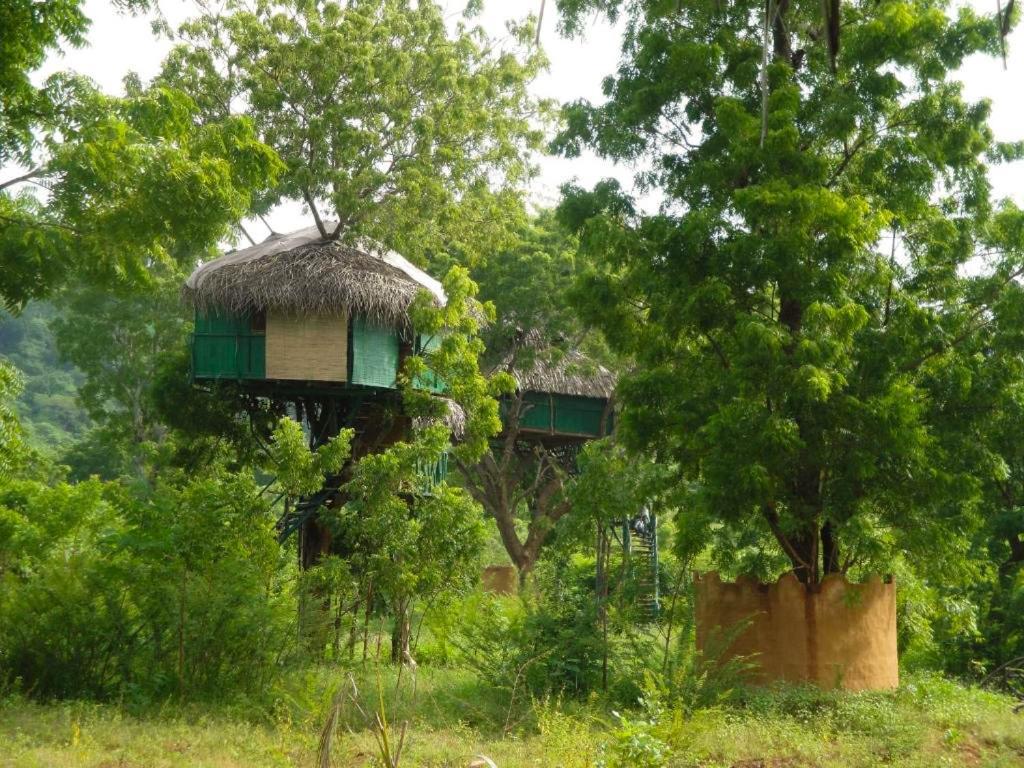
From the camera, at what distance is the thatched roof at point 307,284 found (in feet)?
53.1

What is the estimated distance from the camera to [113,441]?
1134 inches

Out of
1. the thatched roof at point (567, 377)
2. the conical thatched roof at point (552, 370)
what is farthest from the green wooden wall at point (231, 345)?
the thatched roof at point (567, 377)

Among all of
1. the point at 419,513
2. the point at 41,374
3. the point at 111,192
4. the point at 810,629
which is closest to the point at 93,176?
the point at 111,192

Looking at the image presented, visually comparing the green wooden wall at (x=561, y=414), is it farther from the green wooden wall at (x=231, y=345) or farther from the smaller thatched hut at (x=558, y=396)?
the green wooden wall at (x=231, y=345)

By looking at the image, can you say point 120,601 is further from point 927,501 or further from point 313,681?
point 927,501

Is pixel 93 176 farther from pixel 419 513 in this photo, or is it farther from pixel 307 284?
pixel 307 284

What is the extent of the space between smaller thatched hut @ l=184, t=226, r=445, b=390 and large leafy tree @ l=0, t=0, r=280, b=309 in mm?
5290

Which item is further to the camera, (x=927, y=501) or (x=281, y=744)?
(x=927, y=501)

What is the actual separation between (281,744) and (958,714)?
226 inches

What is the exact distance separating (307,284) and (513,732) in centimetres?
811

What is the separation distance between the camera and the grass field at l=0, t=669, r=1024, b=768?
7867mm

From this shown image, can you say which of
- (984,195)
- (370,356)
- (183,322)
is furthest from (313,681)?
(183,322)

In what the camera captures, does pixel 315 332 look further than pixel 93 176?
Yes

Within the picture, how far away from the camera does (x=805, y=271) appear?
1141 cm
